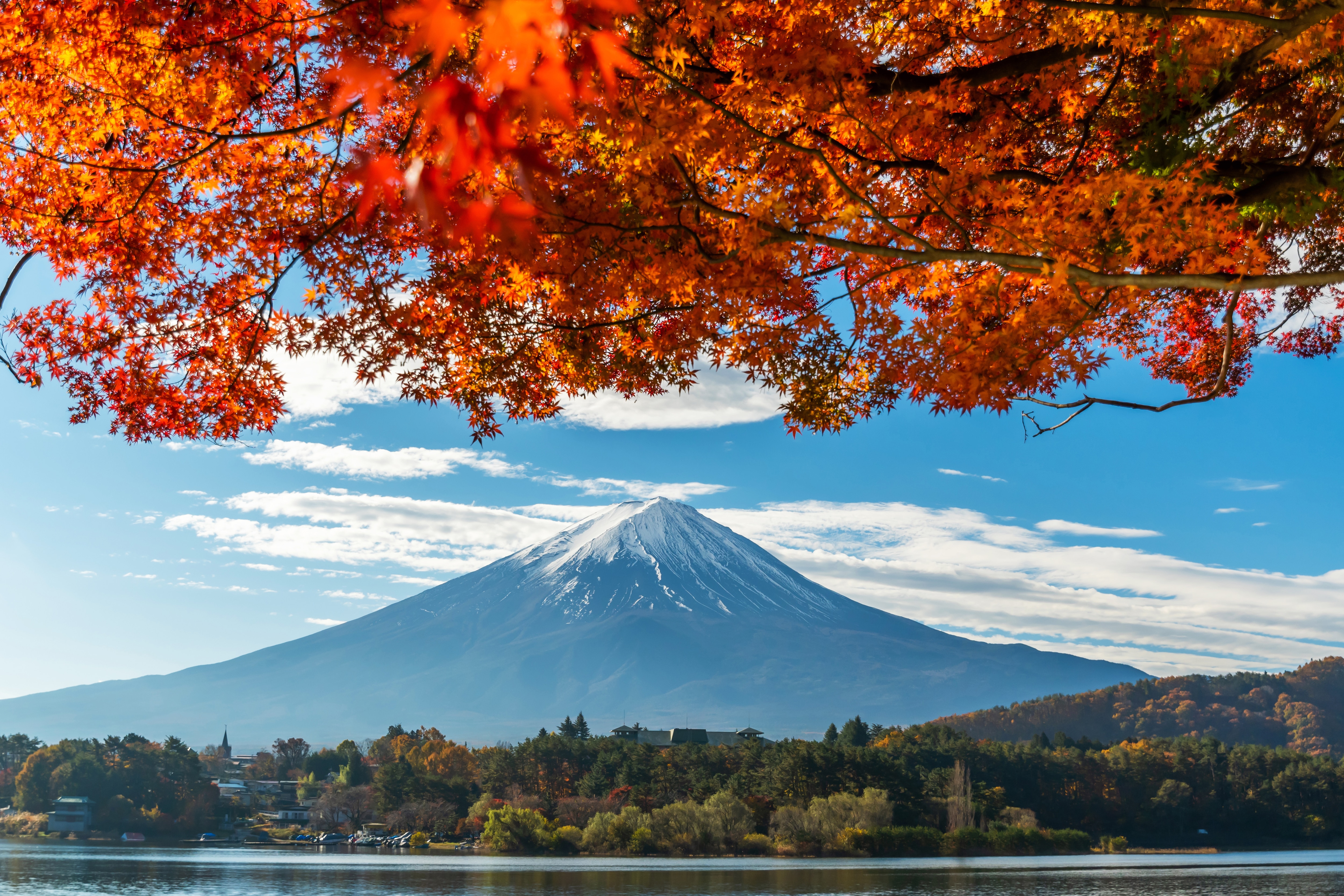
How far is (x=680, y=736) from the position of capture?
9419 cm

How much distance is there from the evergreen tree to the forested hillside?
19253 millimetres

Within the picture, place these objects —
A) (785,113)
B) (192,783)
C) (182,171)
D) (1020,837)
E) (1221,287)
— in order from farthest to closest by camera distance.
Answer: (192,783)
(1020,837)
(182,171)
(785,113)
(1221,287)

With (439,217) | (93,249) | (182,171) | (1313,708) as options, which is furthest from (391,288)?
(1313,708)

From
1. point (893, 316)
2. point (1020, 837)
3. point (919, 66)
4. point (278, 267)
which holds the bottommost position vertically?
point (1020, 837)

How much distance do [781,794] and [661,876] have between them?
9.63 m

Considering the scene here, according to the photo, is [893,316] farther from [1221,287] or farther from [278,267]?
[278,267]

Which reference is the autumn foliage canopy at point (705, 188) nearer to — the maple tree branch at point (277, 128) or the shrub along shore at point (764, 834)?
the maple tree branch at point (277, 128)

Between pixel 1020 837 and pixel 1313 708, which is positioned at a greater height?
pixel 1313 708

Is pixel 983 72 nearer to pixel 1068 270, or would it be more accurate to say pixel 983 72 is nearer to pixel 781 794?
pixel 1068 270

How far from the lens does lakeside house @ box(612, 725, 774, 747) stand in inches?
3164

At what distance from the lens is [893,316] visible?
5.38 meters

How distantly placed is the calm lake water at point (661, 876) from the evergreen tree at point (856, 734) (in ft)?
47.6

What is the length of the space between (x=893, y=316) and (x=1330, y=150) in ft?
9.80

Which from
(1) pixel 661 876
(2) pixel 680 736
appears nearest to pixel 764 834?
(1) pixel 661 876
